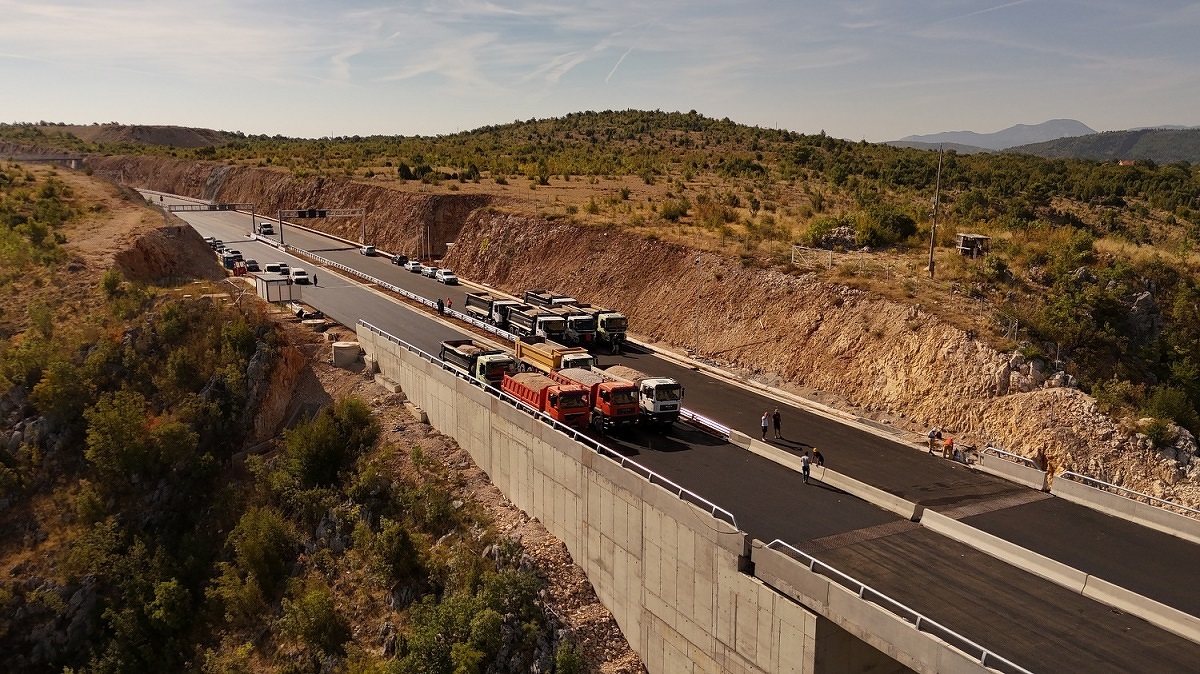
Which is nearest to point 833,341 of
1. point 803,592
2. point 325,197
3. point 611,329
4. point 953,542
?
point 611,329

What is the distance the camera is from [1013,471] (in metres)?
24.9

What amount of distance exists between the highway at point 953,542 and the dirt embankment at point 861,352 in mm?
2682

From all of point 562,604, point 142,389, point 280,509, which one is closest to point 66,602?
point 280,509

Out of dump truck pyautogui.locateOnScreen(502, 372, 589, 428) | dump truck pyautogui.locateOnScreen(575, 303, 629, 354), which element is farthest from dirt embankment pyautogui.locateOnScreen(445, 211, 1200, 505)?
dump truck pyautogui.locateOnScreen(502, 372, 589, 428)

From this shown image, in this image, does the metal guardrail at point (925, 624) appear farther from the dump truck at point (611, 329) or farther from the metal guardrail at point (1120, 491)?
the dump truck at point (611, 329)

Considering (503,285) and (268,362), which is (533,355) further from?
(503,285)

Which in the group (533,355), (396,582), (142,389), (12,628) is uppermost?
(533,355)

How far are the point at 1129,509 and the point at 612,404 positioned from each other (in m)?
16.6

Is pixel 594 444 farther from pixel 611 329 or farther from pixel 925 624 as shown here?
pixel 611 329

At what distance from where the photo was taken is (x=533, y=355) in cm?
3659

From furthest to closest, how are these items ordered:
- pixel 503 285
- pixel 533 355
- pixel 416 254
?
pixel 416 254 → pixel 503 285 → pixel 533 355

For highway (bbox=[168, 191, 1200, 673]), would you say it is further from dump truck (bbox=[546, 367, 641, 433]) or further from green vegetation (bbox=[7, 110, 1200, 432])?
green vegetation (bbox=[7, 110, 1200, 432])

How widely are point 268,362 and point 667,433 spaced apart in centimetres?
2218

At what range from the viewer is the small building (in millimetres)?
38656
